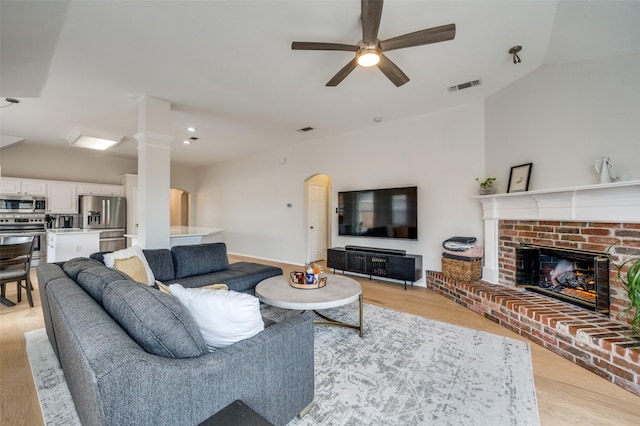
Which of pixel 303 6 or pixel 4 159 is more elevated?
pixel 303 6

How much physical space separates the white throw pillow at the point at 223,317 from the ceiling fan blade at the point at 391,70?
86.3 inches

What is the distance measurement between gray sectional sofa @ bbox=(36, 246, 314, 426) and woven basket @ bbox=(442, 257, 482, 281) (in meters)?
2.94

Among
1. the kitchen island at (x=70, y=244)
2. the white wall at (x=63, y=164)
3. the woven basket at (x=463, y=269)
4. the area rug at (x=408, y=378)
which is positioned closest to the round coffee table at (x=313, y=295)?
the area rug at (x=408, y=378)

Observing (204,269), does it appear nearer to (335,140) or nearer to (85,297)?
(85,297)

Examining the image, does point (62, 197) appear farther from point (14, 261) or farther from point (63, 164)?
point (14, 261)

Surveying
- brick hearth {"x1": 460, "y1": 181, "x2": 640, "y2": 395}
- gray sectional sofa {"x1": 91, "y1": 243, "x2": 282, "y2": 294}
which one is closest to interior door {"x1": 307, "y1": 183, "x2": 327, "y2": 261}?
gray sectional sofa {"x1": 91, "y1": 243, "x2": 282, "y2": 294}

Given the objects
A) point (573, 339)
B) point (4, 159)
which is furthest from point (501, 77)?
point (4, 159)

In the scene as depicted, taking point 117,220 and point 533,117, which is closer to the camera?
point 533,117

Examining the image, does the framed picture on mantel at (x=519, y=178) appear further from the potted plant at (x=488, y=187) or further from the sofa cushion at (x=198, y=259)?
the sofa cushion at (x=198, y=259)

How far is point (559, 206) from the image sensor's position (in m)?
2.87

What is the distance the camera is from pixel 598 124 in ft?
8.82

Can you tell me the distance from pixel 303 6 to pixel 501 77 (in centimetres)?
262

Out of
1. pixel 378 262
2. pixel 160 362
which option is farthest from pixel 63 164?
pixel 160 362

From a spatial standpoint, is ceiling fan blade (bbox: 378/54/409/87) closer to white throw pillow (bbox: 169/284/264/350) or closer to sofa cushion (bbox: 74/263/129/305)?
white throw pillow (bbox: 169/284/264/350)
